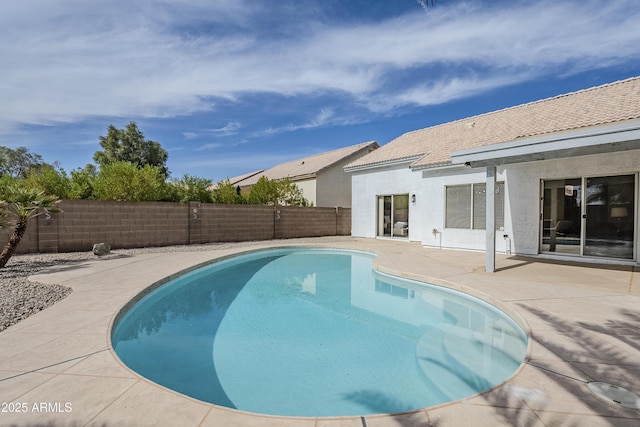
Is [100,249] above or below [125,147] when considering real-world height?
below

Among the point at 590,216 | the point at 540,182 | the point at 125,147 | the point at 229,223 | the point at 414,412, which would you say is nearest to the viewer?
the point at 414,412

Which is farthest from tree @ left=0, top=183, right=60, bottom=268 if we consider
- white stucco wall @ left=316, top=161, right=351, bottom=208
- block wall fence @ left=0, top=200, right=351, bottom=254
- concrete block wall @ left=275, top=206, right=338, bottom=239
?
white stucco wall @ left=316, top=161, right=351, bottom=208

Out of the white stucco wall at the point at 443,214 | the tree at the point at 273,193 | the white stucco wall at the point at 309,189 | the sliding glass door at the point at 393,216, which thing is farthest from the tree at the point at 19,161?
the white stucco wall at the point at 443,214

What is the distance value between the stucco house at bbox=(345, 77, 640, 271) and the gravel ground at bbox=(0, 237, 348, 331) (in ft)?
33.0

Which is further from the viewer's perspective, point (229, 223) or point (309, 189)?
point (309, 189)

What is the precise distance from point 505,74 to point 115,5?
603 inches

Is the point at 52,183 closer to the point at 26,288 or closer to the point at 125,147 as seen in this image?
the point at 26,288

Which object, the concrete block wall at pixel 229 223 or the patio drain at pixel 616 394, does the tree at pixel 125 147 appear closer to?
the concrete block wall at pixel 229 223

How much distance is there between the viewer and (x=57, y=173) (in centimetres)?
1361

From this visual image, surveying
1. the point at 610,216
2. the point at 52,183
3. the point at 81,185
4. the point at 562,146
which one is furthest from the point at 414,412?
the point at 81,185

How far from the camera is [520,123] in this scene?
1275cm

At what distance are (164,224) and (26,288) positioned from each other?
7990mm

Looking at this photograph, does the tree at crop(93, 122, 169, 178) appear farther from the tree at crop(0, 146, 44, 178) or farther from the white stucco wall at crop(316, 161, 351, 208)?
the white stucco wall at crop(316, 161, 351, 208)

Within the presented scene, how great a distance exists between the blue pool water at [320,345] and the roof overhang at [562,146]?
3.81 m
